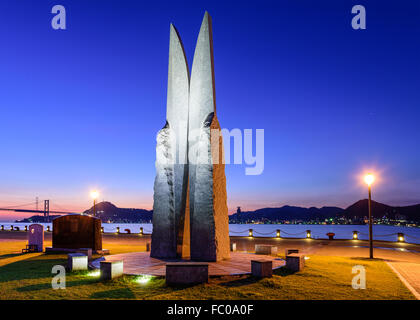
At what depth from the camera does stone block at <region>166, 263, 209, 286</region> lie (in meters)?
8.07

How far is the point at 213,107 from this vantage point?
43.6 ft

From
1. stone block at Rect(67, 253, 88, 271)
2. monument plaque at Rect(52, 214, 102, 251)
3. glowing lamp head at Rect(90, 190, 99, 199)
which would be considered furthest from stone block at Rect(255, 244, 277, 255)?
glowing lamp head at Rect(90, 190, 99, 199)

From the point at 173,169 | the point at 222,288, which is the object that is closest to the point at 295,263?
the point at 222,288

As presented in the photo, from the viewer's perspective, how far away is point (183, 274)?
8.12 m

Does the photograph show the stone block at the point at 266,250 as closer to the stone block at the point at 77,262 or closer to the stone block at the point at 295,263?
the stone block at the point at 295,263

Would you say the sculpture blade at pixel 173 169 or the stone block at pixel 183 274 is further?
the sculpture blade at pixel 173 169

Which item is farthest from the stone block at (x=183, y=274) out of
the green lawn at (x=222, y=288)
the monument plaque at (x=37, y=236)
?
the monument plaque at (x=37, y=236)

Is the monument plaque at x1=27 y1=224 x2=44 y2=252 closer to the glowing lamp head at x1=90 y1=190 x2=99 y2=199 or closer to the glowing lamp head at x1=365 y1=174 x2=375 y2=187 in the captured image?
the glowing lamp head at x1=90 y1=190 x2=99 y2=199

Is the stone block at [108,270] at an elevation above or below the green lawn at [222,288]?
above

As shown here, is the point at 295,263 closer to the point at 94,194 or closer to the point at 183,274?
the point at 183,274

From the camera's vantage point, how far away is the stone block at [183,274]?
8070 millimetres
